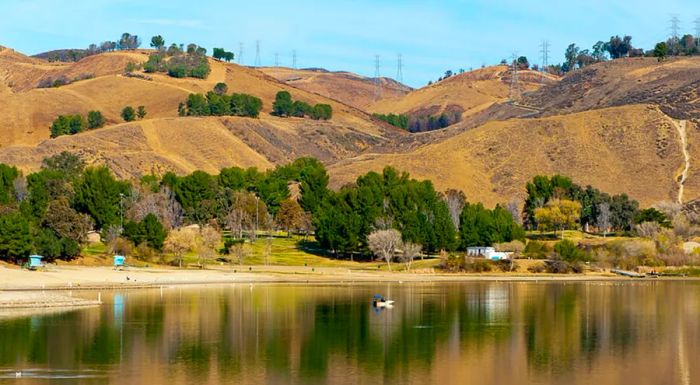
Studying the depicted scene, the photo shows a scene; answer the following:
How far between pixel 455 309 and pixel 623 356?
2785cm

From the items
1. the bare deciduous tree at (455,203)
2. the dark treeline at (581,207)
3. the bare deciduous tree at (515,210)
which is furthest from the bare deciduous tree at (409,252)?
the bare deciduous tree at (515,210)

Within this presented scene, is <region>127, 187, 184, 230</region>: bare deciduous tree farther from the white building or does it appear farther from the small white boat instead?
the small white boat

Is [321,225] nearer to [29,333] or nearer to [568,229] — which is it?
[568,229]

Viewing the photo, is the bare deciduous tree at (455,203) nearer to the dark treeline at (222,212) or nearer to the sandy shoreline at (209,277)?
the dark treeline at (222,212)

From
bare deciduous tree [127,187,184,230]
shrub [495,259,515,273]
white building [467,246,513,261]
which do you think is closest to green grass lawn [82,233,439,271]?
white building [467,246,513,261]

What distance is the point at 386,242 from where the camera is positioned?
143 meters

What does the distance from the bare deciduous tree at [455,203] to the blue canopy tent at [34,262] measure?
2507 inches

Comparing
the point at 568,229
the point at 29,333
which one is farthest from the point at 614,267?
the point at 29,333

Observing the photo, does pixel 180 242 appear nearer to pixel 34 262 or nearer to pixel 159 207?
pixel 34 262

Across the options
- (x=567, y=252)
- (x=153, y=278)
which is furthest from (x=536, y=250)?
(x=153, y=278)

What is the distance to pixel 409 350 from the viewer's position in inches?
2753

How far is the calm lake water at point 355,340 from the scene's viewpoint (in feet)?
198

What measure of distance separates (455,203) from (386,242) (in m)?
39.5

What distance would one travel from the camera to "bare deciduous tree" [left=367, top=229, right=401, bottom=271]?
5630 inches
